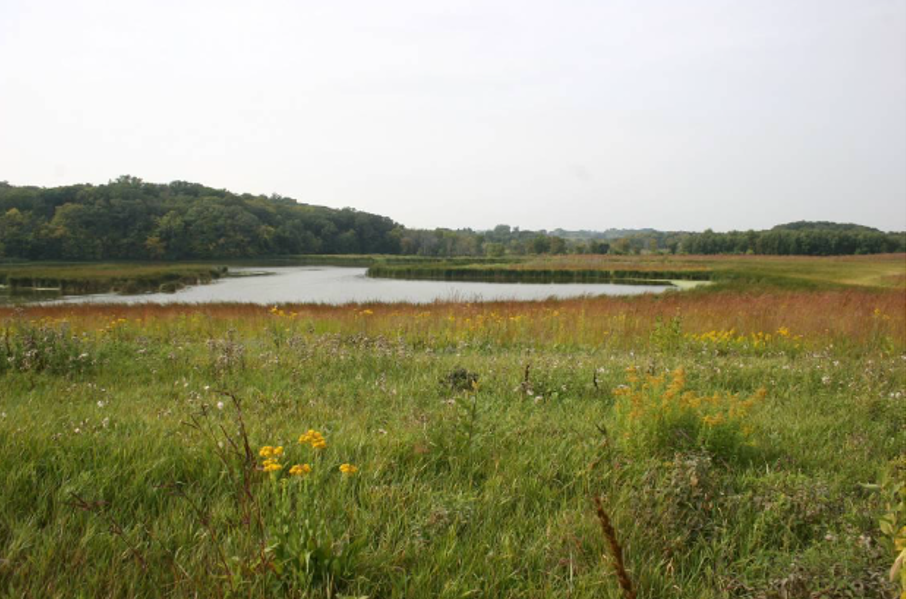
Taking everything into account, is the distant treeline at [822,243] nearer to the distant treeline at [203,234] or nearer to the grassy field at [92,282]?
the distant treeline at [203,234]

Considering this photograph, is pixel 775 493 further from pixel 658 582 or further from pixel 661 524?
pixel 658 582

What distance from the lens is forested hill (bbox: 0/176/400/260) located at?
57250 millimetres

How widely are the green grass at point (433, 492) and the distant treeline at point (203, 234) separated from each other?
68056 mm

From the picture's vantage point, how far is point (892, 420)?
4.98 m

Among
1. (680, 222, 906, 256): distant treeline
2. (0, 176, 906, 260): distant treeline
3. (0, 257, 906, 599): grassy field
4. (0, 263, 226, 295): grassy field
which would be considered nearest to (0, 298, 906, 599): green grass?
(0, 257, 906, 599): grassy field

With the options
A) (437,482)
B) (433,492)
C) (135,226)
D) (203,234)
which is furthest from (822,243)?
(135,226)

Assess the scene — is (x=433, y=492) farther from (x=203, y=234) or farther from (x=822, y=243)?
(x=822, y=243)

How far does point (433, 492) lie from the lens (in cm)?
312

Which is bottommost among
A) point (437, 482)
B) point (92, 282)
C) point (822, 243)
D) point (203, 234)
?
point (92, 282)

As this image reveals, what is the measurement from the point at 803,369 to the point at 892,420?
2.08 meters

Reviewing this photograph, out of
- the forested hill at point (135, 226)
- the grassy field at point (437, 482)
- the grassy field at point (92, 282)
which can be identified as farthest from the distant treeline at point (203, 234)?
the grassy field at point (437, 482)

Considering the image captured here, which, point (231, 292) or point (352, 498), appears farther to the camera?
point (231, 292)

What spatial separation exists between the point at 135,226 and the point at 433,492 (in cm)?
7931

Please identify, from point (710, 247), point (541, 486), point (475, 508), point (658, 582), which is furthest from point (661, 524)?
point (710, 247)
